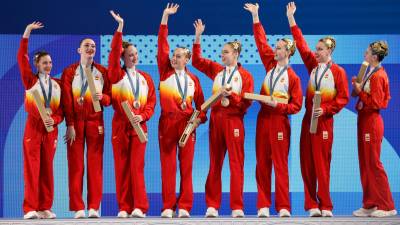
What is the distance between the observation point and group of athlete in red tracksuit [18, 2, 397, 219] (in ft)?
29.8

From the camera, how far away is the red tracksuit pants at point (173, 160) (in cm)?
919

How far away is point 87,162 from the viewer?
9.20 meters

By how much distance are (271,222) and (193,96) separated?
196 centimetres

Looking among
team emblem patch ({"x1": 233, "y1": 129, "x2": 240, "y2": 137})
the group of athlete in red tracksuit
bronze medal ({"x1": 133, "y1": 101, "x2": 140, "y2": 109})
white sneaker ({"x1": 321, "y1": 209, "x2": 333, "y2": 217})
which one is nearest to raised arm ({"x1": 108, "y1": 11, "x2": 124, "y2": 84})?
the group of athlete in red tracksuit

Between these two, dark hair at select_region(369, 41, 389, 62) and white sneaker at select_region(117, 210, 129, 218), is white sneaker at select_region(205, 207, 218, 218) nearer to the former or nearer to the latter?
white sneaker at select_region(117, 210, 129, 218)

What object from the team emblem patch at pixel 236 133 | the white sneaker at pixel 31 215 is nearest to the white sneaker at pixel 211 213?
the team emblem patch at pixel 236 133

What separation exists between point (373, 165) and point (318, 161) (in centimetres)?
70

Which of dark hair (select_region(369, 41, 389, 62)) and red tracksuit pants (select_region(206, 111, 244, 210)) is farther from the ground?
dark hair (select_region(369, 41, 389, 62))

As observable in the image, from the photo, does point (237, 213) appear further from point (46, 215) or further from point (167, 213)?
point (46, 215)

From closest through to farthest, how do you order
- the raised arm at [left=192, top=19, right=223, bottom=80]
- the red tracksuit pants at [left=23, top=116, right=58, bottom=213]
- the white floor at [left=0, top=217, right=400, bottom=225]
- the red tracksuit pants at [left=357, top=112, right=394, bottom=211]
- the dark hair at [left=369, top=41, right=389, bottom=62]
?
1. the white floor at [left=0, top=217, right=400, bottom=225]
2. the red tracksuit pants at [left=23, top=116, right=58, bottom=213]
3. the red tracksuit pants at [left=357, top=112, right=394, bottom=211]
4. the dark hair at [left=369, top=41, right=389, bottom=62]
5. the raised arm at [left=192, top=19, right=223, bottom=80]

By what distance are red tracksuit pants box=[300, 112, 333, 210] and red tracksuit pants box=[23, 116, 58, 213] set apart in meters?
3.01

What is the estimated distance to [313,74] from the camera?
9.26 meters

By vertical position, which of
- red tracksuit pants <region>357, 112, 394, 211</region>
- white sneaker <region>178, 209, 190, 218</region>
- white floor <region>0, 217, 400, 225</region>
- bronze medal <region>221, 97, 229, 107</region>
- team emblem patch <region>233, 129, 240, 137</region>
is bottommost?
white floor <region>0, 217, 400, 225</region>

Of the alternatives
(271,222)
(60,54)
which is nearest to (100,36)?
(60,54)
